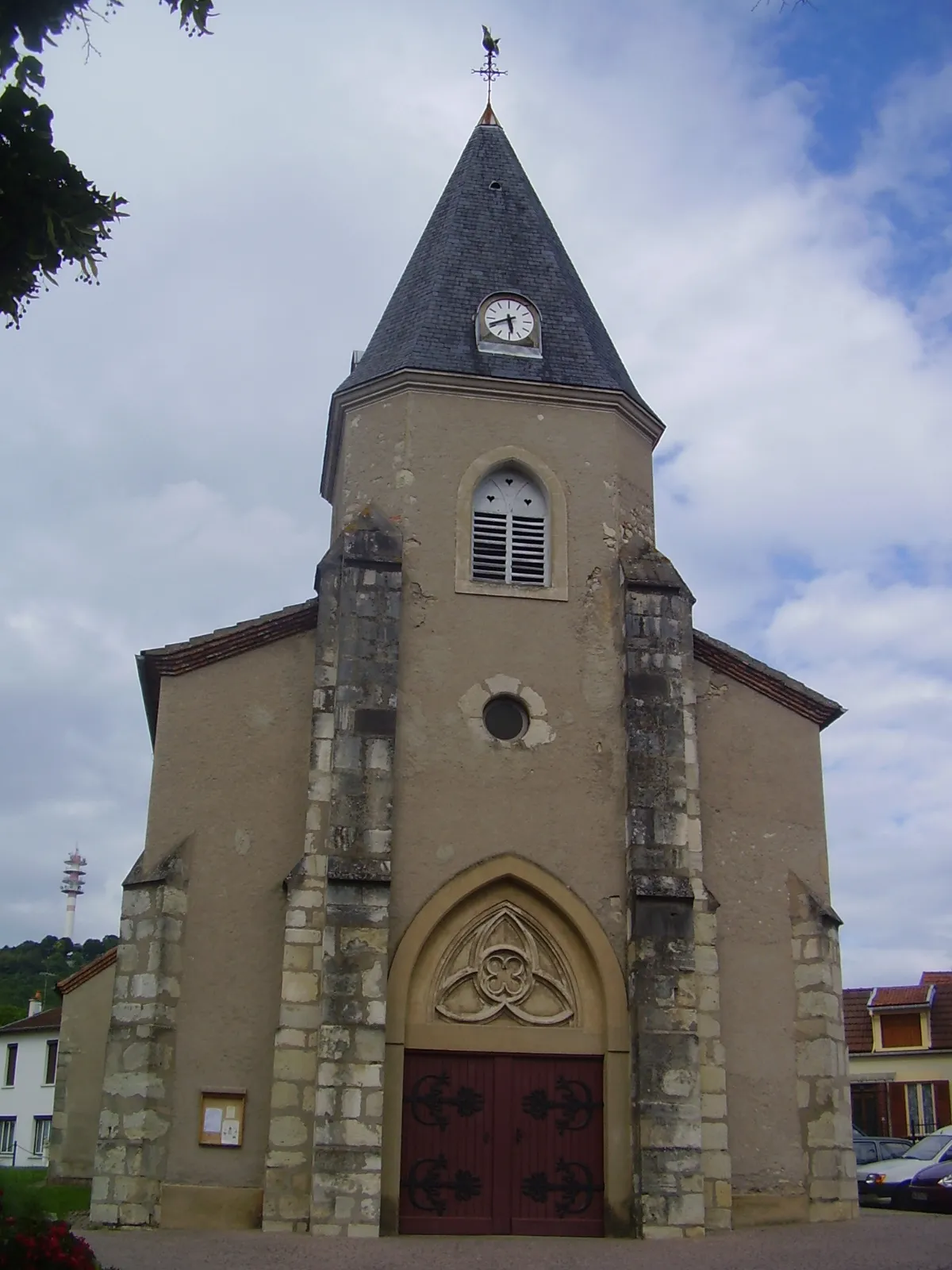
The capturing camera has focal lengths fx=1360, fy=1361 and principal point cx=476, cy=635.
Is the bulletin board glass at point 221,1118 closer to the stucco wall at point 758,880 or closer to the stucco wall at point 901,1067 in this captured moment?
the stucco wall at point 758,880

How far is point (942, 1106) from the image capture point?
3378 cm

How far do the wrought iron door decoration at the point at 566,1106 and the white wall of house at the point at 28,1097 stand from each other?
34.6m

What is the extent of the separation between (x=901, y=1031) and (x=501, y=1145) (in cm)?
2362

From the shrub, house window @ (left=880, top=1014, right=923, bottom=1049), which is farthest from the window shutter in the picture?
the shrub

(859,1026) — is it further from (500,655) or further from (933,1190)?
(500,655)

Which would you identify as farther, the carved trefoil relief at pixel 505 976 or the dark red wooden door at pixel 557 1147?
the carved trefoil relief at pixel 505 976

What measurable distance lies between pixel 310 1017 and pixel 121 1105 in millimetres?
2134

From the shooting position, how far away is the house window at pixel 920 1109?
34.0m

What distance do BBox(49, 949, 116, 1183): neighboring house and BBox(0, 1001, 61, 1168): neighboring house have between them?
82.5 ft

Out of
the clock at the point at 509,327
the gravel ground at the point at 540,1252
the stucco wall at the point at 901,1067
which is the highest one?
the clock at the point at 509,327

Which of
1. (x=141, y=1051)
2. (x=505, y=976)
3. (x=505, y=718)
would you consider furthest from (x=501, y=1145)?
(x=505, y=718)

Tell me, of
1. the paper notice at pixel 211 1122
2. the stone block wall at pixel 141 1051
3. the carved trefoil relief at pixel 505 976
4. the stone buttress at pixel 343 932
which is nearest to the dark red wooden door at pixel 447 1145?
the carved trefoil relief at pixel 505 976

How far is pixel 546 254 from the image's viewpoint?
65.6ft

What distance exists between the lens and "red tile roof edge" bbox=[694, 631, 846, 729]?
17422 mm
